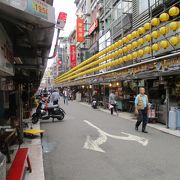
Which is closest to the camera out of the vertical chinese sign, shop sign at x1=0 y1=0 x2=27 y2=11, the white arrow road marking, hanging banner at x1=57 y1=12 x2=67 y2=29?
shop sign at x1=0 y1=0 x2=27 y2=11

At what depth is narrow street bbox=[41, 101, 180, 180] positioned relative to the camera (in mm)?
6664

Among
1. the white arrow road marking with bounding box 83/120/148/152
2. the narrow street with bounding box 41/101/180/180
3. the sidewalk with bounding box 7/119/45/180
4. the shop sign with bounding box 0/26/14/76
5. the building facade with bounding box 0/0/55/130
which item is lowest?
the narrow street with bounding box 41/101/180/180

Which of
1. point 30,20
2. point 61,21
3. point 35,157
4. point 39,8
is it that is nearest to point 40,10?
point 39,8

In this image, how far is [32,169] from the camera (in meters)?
6.95

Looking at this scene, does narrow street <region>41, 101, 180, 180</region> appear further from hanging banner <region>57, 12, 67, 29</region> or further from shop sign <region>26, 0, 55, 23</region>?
shop sign <region>26, 0, 55, 23</region>

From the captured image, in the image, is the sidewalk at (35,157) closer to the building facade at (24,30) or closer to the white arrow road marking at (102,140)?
the building facade at (24,30)

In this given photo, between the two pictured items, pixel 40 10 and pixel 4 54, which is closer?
pixel 40 10

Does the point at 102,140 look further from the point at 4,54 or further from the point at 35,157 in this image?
the point at 4,54

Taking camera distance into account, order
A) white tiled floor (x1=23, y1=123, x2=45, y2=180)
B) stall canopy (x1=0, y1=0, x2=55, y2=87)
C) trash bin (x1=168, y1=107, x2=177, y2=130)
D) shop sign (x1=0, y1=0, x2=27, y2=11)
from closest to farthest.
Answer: shop sign (x1=0, y1=0, x2=27, y2=11)
stall canopy (x1=0, y1=0, x2=55, y2=87)
white tiled floor (x1=23, y1=123, x2=45, y2=180)
trash bin (x1=168, y1=107, x2=177, y2=130)

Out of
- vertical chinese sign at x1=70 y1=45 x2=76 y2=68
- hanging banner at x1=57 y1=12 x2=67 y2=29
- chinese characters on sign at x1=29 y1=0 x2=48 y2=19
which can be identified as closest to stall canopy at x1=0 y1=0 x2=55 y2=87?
chinese characters on sign at x1=29 y1=0 x2=48 y2=19

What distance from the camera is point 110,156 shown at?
8.34 m

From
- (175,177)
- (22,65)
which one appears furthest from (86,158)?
(22,65)

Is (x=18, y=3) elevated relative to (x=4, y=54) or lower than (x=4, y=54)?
elevated

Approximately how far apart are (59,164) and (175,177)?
291cm
